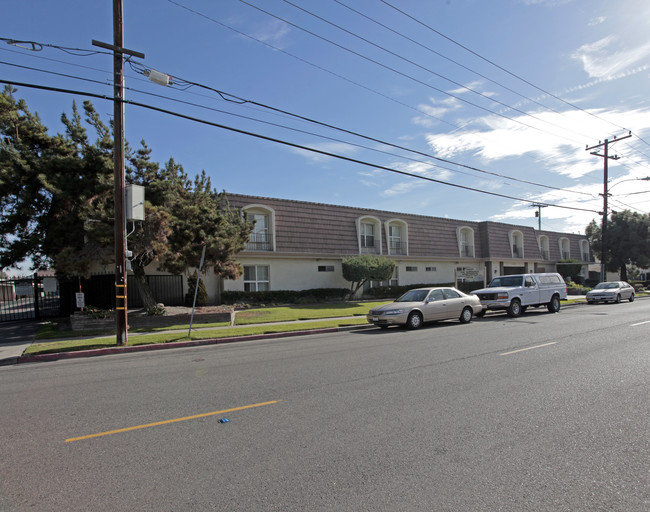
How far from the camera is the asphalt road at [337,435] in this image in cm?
324

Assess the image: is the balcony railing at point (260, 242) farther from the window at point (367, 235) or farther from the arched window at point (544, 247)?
the arched window at point (544, 247)

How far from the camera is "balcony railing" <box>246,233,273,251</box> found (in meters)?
23.6

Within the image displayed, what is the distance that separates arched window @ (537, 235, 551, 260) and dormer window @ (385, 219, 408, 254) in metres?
19.4

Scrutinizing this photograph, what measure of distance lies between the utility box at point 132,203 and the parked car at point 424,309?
8.21m

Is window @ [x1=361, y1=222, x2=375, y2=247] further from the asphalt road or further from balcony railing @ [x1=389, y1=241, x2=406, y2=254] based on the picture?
the asphalt road

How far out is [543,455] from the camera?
385cm

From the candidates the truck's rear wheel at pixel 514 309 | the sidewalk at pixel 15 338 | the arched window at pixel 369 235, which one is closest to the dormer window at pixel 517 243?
the arched window at pixel 369 235

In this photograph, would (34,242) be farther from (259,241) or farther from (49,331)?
(259,241)

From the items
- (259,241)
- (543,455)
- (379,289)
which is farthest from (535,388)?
(379,289)

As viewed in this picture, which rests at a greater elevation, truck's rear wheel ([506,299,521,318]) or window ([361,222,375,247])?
window ([361,222,375,247])

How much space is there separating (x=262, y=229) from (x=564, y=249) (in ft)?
119

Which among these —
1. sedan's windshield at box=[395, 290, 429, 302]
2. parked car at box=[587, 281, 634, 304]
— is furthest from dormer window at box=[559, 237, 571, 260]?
sedan's windshield at box=[395, 290, 429, 302]

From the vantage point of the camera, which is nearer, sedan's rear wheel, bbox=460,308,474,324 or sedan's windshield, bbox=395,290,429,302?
sedan's windshield, bbox=395,290,429,302

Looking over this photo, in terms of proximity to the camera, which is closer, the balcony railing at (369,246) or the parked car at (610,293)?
the parked car at (610,293)
